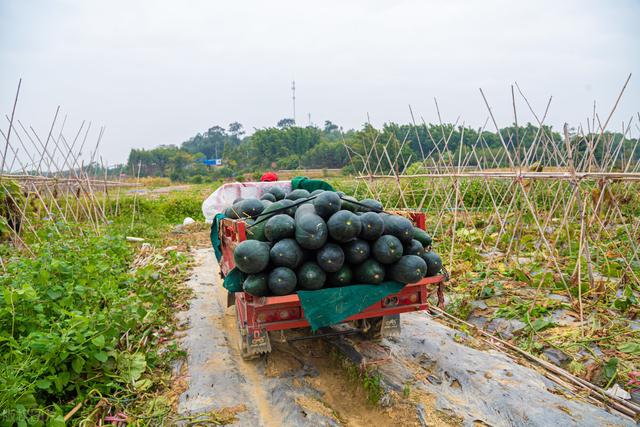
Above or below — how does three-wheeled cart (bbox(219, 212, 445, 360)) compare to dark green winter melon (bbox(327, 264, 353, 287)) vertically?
below

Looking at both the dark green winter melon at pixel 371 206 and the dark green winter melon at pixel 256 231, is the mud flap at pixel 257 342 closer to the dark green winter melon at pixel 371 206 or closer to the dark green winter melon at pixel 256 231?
the dark green winter melon at pixel 256 231

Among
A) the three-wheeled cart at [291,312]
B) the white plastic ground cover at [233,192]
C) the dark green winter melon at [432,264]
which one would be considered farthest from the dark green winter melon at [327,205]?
the white plastic ground cover at [233,192]

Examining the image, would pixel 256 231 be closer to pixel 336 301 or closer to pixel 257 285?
pixel 257 285

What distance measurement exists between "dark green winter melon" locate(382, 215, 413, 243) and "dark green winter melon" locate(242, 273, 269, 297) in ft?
4.15

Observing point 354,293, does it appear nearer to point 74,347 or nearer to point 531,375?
point 531,375

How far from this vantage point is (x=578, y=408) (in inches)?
143

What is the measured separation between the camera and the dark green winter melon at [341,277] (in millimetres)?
3900

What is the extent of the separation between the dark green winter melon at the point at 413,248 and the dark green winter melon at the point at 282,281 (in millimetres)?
1169

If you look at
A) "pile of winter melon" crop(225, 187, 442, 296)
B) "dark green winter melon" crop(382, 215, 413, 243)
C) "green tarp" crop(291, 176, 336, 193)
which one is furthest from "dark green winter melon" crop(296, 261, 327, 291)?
"green tarp" crop(291, 176, 336, 193)

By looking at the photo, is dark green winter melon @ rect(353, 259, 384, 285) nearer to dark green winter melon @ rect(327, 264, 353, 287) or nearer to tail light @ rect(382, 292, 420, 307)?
dark green winter melon @ rect(327, 264, 353, 287)

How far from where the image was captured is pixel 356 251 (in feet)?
12.8

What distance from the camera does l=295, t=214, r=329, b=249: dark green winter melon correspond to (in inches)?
148

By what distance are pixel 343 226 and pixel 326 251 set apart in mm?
271

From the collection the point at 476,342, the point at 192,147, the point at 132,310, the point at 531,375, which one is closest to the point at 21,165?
the point at 132,310
